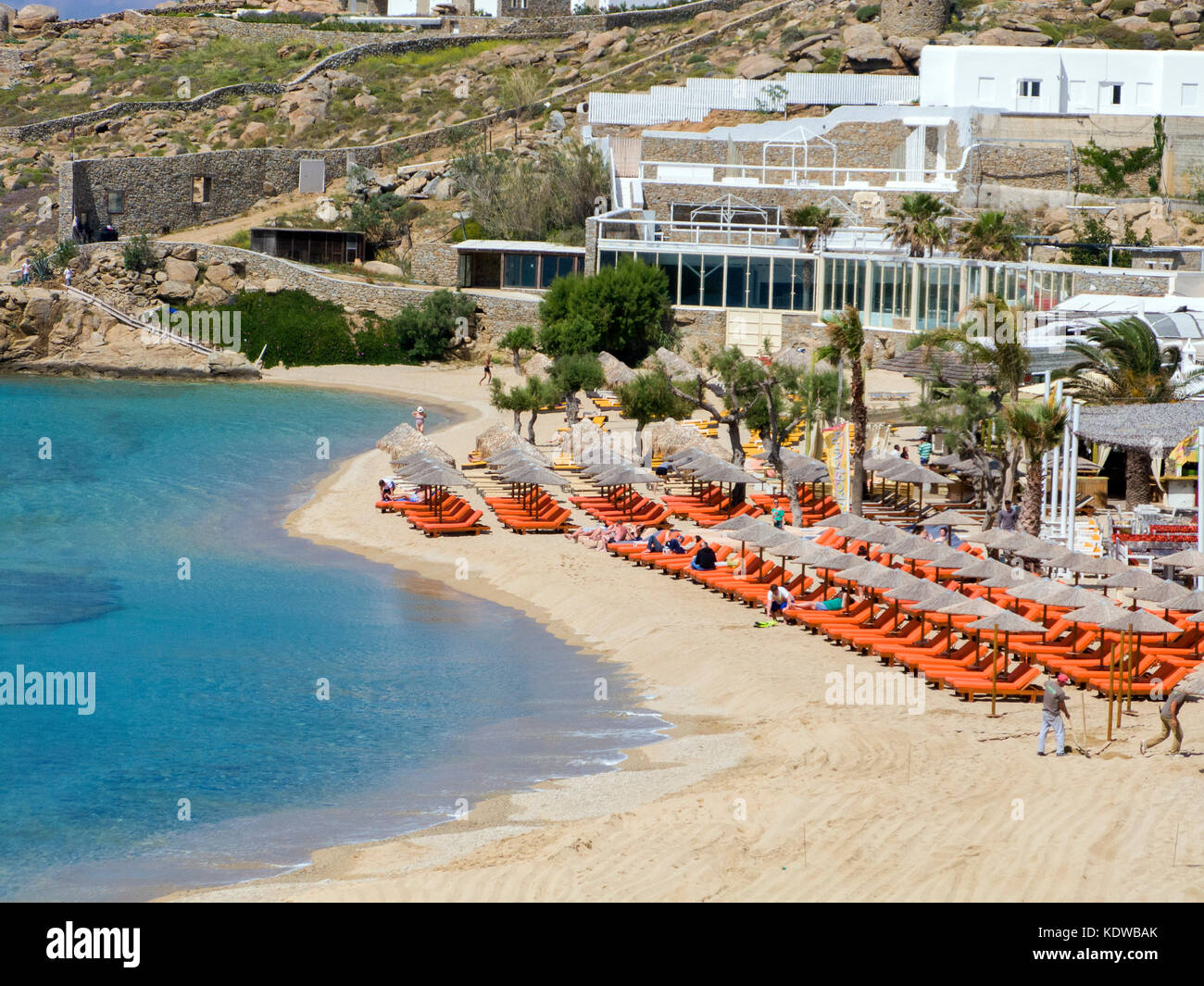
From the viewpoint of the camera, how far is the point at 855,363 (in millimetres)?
29109

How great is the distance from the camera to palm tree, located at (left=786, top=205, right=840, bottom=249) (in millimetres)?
53469

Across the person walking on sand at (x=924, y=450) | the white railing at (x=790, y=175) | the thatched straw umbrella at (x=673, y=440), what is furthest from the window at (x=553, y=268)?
the person walking on sand at (x=924, y=450)

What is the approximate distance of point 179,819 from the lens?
16.8m

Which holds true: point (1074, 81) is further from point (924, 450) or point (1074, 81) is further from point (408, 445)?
point (408, 445)

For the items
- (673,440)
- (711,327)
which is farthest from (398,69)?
(673,440)

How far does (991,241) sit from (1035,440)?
23.2 metres

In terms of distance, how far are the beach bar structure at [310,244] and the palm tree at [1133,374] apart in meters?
37.5

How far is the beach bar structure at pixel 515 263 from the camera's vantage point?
58.3 metres

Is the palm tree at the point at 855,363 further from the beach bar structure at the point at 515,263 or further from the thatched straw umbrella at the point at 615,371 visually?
the beach bar structure at the point at 515,263

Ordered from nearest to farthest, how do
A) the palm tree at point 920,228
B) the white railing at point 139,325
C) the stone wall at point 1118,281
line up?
the stone wall at point 1118,281 → the palm tree at point 920,228 → the white railing at point 139,325

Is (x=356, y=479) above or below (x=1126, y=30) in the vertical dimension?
below
